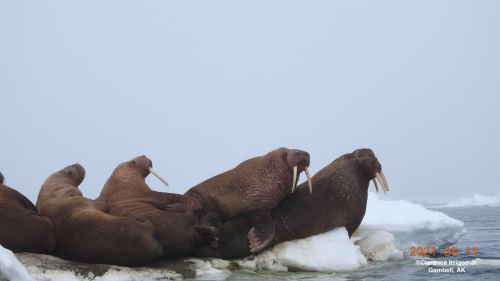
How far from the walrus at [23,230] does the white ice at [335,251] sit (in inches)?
15.7

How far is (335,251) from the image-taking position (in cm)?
792

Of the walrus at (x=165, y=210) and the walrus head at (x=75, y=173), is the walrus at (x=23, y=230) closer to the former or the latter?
the walrus at (x=165, y=210)

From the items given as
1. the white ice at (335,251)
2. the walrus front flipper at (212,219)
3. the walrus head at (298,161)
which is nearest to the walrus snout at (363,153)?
the white ice at (335,251)

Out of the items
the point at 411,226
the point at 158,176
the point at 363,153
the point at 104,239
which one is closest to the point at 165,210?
the point at 104,239

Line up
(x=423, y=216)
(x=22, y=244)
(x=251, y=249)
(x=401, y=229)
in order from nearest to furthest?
1. (x=22, y=244)
2. (x=251, y=249)
3. (x=401, y=229)
4. (x=423, y=216)

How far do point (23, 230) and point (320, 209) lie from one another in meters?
3.86

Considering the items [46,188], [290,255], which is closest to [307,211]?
[290,255]

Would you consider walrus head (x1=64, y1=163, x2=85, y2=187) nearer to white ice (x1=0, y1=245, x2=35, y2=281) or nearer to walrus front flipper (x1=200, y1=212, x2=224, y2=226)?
walrus front flipper (x1=200, y1=212, x2=224, y2=226)

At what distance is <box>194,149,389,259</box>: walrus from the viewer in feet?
25.3

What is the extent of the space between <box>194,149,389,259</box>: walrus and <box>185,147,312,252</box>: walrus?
0.15 meters

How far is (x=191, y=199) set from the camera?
801cm

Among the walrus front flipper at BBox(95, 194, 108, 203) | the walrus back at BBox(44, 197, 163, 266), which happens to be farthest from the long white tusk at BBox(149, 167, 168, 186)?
the walrus back at BBox(44, 197, 163, 266)

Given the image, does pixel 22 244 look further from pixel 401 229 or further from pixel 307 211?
pixel 401 229

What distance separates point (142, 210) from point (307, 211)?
7.47 ft
